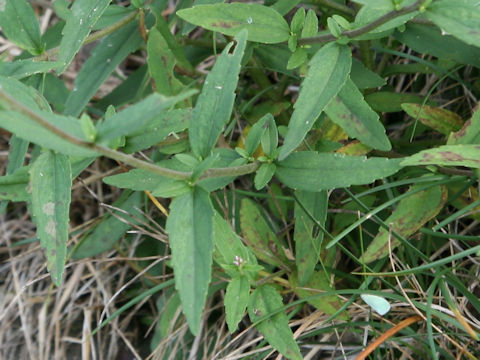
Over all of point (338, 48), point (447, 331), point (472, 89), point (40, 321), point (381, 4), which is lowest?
point (40, 321)

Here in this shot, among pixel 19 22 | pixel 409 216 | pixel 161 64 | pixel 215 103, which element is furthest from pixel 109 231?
pixel 409 216

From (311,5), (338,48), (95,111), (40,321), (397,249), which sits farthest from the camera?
(95,111)

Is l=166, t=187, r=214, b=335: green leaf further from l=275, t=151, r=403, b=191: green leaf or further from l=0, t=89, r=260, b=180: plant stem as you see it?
l=275, t=151, r=403, b=191: green leaf

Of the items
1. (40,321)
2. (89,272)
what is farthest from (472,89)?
(40,321)

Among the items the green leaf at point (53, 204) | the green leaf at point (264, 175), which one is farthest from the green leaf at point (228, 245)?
the green leaf at point (53, 204)

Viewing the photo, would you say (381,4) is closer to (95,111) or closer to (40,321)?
(95,111)

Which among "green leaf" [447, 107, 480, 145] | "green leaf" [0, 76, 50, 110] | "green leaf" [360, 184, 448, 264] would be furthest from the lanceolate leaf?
"green leaf" [447, 107, 480, 145]

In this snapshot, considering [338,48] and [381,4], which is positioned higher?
[381,4]
